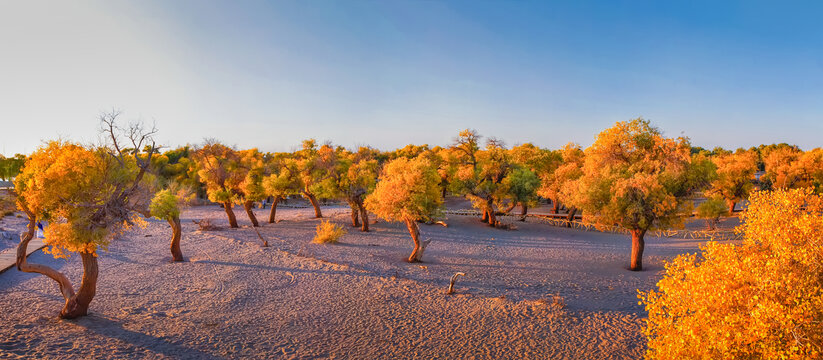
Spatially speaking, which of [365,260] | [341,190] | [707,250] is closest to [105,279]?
[365,260]

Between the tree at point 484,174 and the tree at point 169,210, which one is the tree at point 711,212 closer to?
the tree at point 484,174

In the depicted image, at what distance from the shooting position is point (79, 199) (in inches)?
382

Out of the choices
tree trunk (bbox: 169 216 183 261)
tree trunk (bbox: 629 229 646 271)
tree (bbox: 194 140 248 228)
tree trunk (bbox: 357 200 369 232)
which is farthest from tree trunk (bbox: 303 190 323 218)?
tree trunk (bbox: 629 229 646 271)

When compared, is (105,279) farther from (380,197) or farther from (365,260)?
(380,197)

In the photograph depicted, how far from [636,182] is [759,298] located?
11.9 m

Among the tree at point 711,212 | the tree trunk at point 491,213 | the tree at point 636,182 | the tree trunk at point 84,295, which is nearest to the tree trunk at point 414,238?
the tree at point 636,182

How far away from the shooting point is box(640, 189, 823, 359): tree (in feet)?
18.1

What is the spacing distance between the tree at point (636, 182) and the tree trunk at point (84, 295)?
743 inches

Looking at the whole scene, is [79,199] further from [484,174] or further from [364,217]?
[484,174]

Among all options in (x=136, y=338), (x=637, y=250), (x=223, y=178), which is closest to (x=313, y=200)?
(x=223, y=178)

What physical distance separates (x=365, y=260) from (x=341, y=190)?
9824mm

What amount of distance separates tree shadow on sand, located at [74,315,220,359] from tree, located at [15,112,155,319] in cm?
71

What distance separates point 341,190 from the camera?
27375 millimetres

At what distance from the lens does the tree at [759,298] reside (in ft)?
18.1
